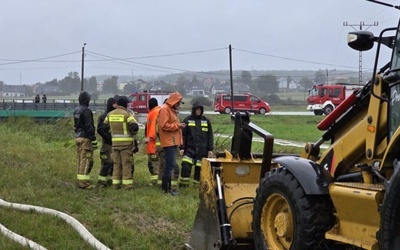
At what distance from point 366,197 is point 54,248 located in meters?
4.03

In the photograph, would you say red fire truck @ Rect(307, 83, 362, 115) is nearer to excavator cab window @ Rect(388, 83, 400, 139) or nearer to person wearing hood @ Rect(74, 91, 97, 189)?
person wearing hood @ Rect(74, 91, 97, 189)

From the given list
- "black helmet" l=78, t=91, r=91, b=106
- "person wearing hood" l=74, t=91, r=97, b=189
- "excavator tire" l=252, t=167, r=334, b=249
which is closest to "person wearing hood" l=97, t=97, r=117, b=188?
"person wearing hood" l=74, t=91, r=97, b=189

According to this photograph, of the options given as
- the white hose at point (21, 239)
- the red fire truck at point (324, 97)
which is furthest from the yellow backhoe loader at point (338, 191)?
the red fire truck at point (324, 97)

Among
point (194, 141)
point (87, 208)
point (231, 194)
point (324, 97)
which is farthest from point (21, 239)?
point (324, 97)

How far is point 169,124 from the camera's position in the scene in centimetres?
1069

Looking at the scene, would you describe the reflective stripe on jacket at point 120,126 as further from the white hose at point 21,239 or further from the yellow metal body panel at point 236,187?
the yellow metal body panel at point 236,187

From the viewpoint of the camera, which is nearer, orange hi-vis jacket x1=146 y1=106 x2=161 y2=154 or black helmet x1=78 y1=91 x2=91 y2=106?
black helmet x1=78 y1=91 x2=91 y2=106

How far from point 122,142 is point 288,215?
5.88m

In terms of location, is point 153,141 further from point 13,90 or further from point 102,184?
point 13,90

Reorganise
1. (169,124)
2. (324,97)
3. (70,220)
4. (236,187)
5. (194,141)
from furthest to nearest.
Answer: (324,97) < (194,141) < (169,124) < (70,220) < (236,187)

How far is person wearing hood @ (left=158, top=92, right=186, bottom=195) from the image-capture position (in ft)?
35.1

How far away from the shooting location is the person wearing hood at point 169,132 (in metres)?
10.7

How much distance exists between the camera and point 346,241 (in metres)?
4.68

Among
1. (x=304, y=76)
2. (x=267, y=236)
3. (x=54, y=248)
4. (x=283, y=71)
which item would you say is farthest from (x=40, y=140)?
(x=283, y=71)
